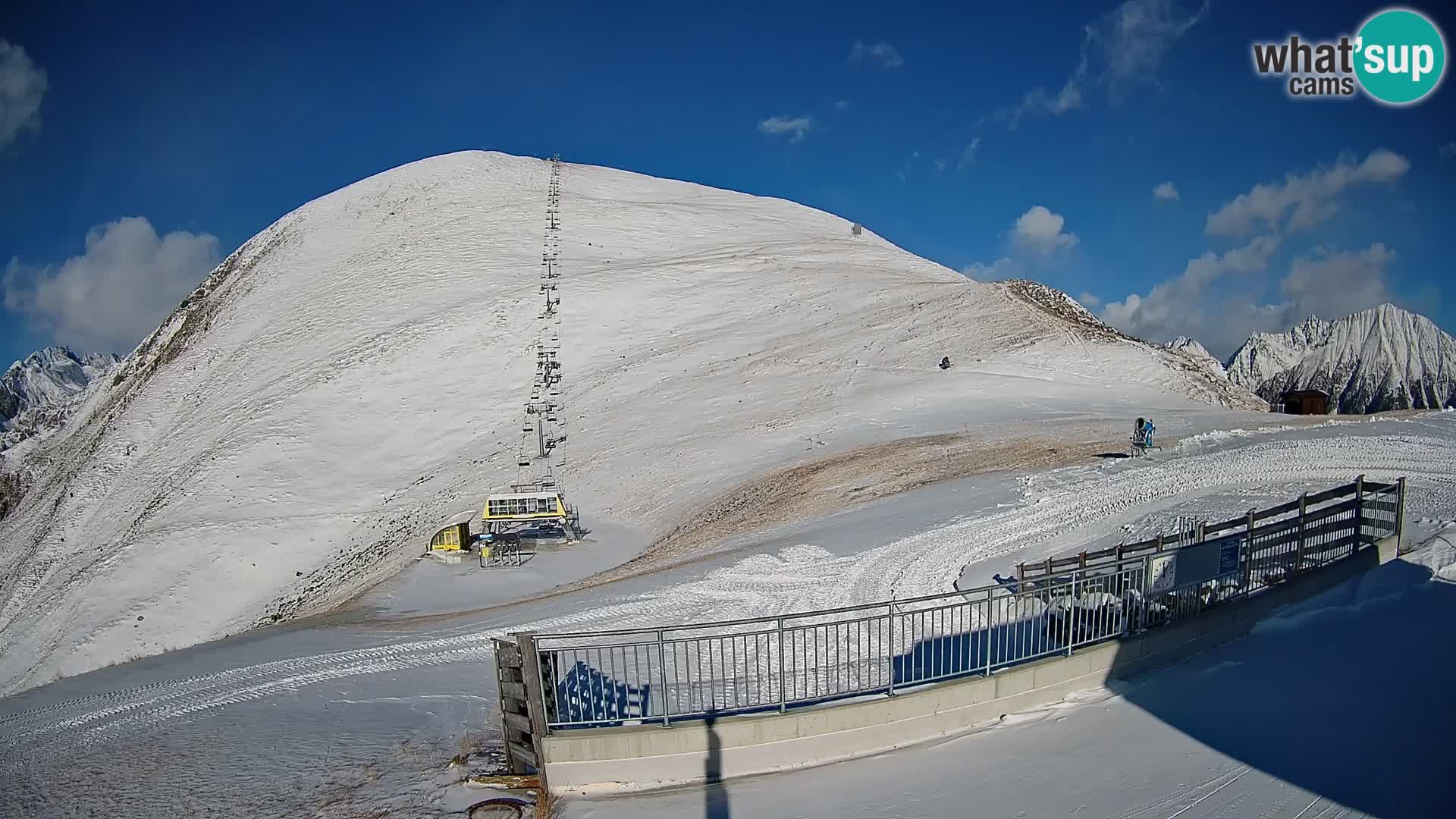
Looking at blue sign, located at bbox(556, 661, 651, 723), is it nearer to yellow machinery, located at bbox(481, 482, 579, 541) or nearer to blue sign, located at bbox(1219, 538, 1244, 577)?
blue sign, located at bbox(1219, 538, 1244, 577)

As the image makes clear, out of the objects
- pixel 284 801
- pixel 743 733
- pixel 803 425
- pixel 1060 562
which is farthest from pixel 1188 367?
pixel 284 801

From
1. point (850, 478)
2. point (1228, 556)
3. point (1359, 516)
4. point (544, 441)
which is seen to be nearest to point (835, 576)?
point (1228, 556)

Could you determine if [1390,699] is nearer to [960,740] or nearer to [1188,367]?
[960,740]

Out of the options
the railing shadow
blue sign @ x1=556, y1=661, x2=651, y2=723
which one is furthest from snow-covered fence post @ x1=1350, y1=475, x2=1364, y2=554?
blue sign @ x1=556, y1=661, x2=651, y2=723

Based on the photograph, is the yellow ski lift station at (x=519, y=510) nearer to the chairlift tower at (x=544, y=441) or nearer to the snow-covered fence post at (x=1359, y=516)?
the chairlift tower at (x=544, y=441)

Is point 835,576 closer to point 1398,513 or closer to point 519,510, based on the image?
point 1398,513

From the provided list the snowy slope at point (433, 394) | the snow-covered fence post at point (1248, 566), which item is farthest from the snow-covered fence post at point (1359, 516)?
the snowy slope at point (433, 394)

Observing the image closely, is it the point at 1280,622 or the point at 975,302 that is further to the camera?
the point at 975,302
